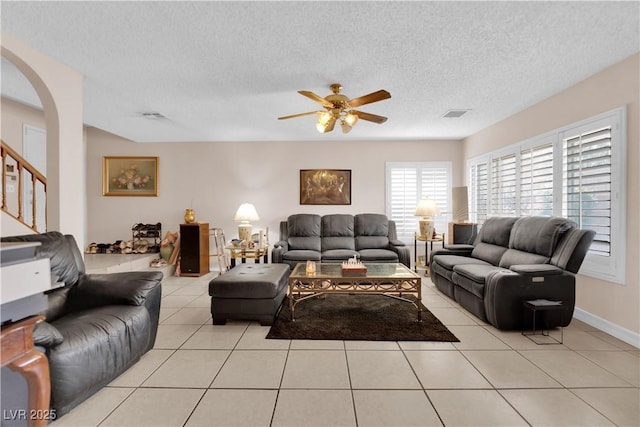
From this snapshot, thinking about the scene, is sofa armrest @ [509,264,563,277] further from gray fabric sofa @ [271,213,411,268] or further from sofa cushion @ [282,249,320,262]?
sofa cushion @ [282,249,320,262]

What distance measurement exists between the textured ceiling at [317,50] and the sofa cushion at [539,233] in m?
1.51

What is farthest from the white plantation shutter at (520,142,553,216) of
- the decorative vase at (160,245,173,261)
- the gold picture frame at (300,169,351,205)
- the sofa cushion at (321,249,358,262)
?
the decorative vase at (160,245,173,261)

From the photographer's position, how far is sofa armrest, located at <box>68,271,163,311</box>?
230 centimetres

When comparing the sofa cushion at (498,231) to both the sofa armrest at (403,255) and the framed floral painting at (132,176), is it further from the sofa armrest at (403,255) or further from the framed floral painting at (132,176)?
the framed floral painting at (132,176)

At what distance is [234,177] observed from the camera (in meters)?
6.14

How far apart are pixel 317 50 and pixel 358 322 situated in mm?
2618

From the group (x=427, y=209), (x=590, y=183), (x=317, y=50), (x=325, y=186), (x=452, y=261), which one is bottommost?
(x=452, y=261)

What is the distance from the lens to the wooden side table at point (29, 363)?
124 centimetres

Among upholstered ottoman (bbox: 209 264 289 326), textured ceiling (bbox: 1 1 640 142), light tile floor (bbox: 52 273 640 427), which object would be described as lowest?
light tile floor (bbox: 52 273 640 427)

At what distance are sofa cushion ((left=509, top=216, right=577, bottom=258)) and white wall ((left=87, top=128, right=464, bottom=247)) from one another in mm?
2556

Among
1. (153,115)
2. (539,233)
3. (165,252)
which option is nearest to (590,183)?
(539,233)

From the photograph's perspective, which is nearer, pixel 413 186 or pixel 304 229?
pixel 304 229

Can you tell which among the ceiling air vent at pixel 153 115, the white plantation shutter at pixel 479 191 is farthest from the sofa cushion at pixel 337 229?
the ceiling air vent at pixel 153 115

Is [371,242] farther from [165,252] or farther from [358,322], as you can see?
[165,252]
